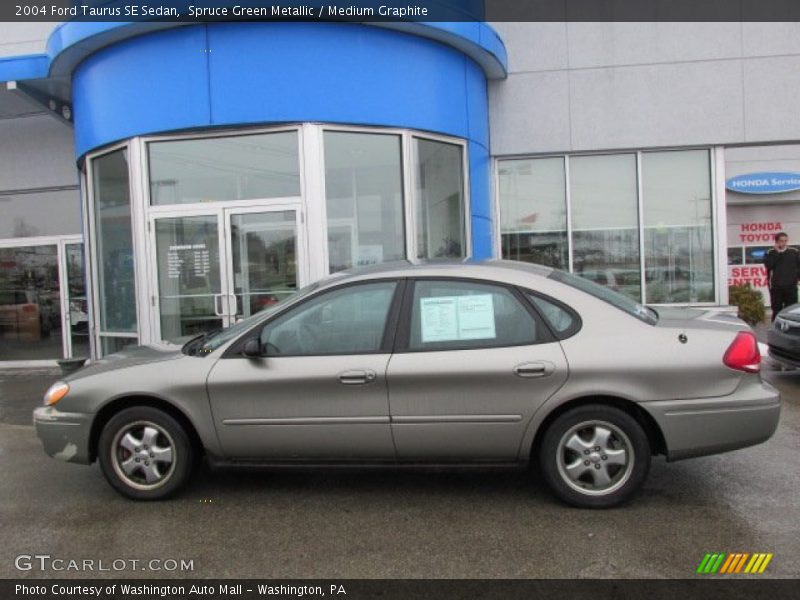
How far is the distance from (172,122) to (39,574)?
19.0 ft

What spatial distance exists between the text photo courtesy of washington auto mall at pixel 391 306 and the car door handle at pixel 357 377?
2 cm

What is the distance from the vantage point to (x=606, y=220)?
10297 mm

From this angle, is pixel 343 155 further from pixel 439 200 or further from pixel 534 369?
pixel 534 369

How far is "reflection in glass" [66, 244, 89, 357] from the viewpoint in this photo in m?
10.8

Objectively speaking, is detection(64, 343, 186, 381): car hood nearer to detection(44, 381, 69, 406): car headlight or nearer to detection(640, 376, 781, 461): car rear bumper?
detection(44, 381, 69, 406): car headlight

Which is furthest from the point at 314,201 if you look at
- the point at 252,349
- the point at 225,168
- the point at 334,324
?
the point at 252,349

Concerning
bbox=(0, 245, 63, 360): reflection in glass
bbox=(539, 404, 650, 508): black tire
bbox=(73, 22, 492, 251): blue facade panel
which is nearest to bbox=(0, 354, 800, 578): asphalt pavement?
bbox=(539, 404, 650, 508): black tire

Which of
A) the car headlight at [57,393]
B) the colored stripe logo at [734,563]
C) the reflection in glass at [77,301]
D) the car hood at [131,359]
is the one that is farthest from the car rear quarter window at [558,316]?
the reflection in glass at [77,301]

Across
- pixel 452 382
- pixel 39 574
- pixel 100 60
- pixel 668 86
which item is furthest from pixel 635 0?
pixel 39 574

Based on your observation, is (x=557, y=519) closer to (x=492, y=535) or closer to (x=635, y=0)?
(x=492, y=535)

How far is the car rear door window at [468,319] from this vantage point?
13.7 ft

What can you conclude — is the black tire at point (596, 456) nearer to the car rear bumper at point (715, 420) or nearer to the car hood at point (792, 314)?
the car rear bumper at point (715, 420)

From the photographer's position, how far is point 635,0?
32.8ft

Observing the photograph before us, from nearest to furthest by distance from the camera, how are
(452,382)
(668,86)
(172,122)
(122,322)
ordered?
(452,382) → (172,122) → (122,322) → (668,86)
